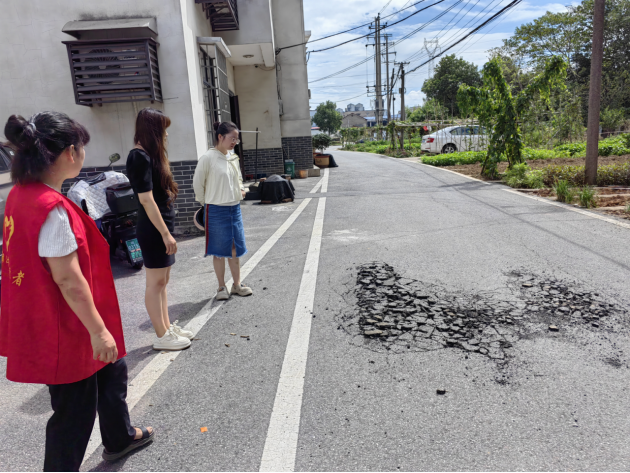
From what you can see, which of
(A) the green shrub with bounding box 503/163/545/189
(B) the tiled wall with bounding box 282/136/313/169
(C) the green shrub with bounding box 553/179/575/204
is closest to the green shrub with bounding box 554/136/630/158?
(A) the green shrub with bounding box 503/163/545/189

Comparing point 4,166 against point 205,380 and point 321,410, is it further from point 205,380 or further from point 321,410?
point 321,410

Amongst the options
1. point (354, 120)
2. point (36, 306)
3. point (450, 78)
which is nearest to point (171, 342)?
point (36, 306)

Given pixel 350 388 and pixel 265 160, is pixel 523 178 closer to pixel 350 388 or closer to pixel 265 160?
pixel 265 160

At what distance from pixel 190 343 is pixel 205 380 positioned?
636 millimetres

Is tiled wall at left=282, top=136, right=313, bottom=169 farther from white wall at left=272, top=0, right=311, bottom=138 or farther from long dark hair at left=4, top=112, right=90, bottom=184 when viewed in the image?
long dark hair at left=4, top=112, right=90, bottom=184

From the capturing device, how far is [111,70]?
283 inches

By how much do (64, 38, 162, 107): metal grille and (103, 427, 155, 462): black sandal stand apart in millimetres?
6169

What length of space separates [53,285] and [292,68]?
18.3 metres

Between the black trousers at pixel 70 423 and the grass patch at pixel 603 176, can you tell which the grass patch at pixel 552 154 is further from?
the black trousers at pixel 70 423

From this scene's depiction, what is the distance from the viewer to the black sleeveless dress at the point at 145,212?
3.20 m

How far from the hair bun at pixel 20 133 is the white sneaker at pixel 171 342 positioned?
214 cm

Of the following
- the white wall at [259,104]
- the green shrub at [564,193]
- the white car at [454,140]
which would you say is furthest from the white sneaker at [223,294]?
the white car at [454,140]

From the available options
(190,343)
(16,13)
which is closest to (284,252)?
(190,343)

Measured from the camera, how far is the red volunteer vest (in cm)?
182
